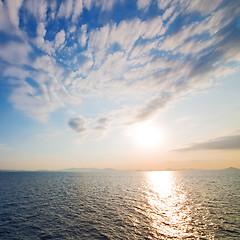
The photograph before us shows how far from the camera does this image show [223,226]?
75.8ft

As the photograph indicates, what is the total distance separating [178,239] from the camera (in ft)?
63.7

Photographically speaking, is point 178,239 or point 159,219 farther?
point 159,219

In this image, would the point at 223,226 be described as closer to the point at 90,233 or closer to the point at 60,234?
the point at 90,233

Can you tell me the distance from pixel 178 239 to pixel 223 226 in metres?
10.5

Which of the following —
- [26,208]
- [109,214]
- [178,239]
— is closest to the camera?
[178,239]

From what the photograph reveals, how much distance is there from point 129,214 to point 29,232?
1925 centimetres

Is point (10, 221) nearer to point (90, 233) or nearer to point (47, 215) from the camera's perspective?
point (47, 215)

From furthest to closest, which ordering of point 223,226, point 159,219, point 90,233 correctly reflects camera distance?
point 159,219, point 223,226, point 90,233

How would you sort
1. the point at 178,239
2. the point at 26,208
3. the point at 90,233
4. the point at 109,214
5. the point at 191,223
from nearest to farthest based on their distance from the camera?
the point at 178,239
the point at 90,233
the point at 191,223
the point at 109,214
the point at 26,208

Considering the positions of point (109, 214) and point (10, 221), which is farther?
point (109, 214)

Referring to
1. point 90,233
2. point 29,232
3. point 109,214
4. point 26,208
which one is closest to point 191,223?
point 109,214

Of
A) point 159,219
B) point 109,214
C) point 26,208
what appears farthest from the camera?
point 26,208

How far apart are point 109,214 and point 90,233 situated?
369 inches

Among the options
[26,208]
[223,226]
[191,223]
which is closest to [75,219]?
[26,208]
